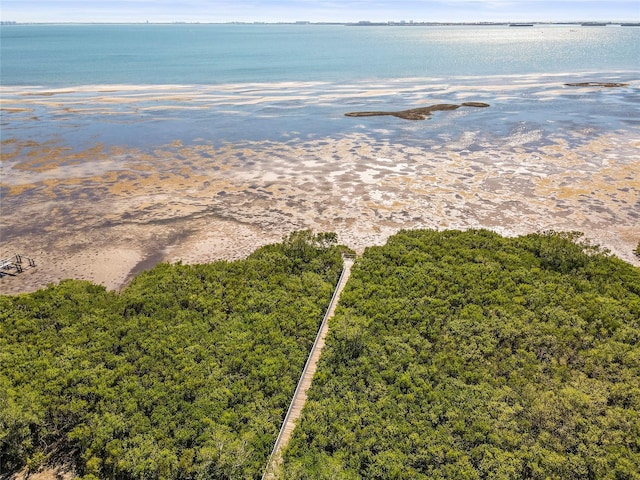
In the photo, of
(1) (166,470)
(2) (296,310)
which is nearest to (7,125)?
(2) (296,310)

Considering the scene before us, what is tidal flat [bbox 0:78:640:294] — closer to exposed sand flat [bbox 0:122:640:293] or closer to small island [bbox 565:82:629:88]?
exposed sand flat [bbox 0:122:640:293]

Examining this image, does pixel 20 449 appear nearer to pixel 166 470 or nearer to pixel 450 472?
pixel 166 470

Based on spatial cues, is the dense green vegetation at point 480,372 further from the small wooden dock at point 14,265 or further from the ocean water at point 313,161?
the small wooden dock at point 14,265

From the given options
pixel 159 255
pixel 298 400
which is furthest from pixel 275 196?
pixel 298 400

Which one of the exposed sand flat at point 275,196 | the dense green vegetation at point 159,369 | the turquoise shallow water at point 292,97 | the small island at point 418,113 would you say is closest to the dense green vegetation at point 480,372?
the dense green vegetation at point 159,369

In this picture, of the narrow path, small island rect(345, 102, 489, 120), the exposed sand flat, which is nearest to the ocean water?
the exposed sand flat
